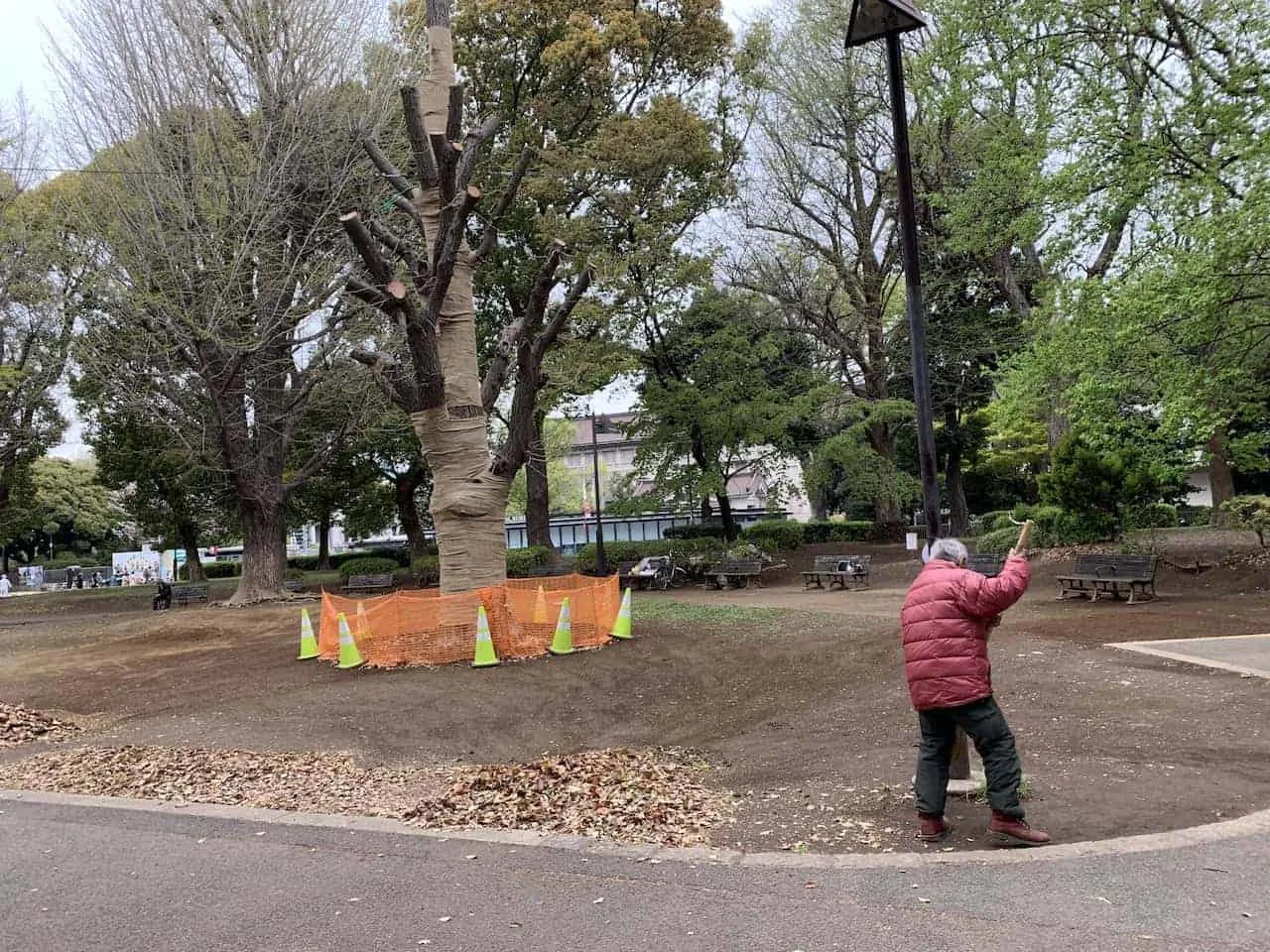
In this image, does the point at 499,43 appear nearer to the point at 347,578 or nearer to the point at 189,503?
the point at 347,578

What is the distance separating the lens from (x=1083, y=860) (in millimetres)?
4238

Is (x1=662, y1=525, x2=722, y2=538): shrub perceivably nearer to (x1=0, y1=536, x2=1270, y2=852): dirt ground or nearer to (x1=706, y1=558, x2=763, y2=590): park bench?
(x1=706, y1=558, x2=763, y2=590): park bench

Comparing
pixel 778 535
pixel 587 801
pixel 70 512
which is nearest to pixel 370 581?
pixel 778 535

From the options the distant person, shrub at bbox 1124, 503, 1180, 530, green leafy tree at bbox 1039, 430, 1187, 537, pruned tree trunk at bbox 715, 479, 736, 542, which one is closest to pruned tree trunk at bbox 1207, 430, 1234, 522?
green leafy tree at bbox 1039, 430, 1187, 537

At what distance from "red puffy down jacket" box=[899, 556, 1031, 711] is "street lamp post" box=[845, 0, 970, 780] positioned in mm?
679

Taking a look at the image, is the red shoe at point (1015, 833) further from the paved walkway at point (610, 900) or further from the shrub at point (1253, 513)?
the shrub at point (1253, 513)

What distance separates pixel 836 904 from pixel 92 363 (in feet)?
72.7

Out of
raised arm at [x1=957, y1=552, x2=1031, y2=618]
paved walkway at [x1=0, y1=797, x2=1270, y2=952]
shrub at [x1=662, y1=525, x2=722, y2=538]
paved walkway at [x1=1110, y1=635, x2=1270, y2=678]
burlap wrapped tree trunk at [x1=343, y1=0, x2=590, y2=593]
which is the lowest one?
paved walkway at [x1=0, y1=797, x2=1270, y2=952]

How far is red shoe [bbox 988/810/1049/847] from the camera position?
14.7ft

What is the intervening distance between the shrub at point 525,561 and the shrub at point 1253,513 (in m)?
17.6

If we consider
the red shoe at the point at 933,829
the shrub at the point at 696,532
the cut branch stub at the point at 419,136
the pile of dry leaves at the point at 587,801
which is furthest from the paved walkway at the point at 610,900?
the shrub at the point at 696,532

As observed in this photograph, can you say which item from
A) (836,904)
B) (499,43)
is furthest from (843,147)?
(836,904)

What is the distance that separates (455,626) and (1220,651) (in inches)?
347

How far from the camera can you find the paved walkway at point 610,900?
359cm
